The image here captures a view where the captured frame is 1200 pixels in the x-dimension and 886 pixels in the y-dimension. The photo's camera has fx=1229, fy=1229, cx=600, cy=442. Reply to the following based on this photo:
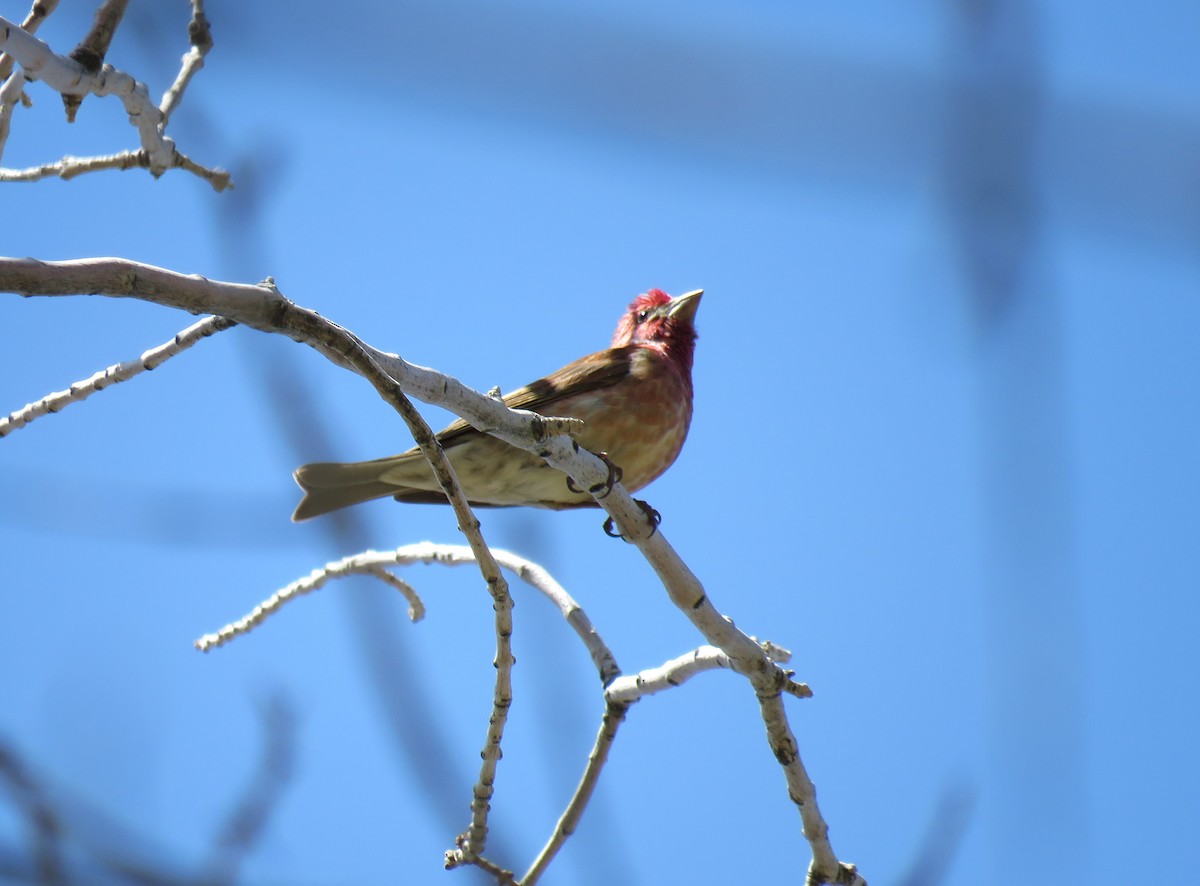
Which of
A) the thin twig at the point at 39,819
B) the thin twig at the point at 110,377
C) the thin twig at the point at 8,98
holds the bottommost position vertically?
the thin twig at the point at 39,819

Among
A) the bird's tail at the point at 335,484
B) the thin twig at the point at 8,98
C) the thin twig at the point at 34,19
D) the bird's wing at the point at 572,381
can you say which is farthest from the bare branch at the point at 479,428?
the bird's tail at the point at 335,484

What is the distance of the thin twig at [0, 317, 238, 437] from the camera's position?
3.06 m

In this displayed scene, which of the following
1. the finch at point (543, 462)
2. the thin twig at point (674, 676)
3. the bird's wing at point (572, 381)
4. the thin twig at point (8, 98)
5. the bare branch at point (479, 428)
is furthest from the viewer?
the bird's wing at point (572, 381)

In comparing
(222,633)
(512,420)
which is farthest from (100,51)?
(222,633)

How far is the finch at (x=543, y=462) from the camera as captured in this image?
19.8ft

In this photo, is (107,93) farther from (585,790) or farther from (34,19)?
(585,790)

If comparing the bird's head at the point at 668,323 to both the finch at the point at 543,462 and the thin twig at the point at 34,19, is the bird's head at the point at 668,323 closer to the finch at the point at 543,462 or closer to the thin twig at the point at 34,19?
the finch at the point at 543,462

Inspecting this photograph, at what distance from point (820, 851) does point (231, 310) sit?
2.52 meters

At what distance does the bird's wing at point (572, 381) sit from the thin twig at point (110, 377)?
327cm

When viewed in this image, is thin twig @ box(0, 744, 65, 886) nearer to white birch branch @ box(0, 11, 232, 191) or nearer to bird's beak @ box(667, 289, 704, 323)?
white birch branch @ box(0, 11, 232, 191)

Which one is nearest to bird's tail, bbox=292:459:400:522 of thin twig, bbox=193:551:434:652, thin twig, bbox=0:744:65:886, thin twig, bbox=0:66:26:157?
thin twig, bbox=193:551:434:652

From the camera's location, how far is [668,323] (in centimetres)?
750

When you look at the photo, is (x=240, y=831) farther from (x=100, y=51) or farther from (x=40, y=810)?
(x=100, y=51)

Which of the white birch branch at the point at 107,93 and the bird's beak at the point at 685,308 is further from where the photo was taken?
the bird's beak at the point at 685,308
